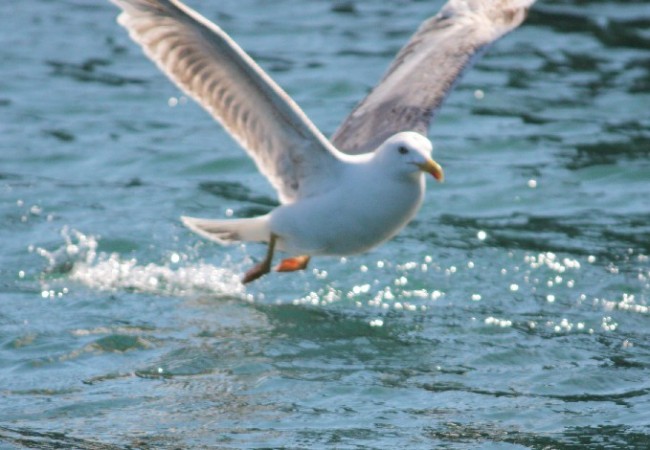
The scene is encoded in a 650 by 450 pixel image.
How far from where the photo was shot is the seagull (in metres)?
7.31

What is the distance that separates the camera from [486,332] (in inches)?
323

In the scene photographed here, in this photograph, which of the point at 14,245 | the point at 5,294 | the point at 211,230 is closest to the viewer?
the point at 211,230

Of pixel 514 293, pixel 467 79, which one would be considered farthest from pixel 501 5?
pixel 467 79

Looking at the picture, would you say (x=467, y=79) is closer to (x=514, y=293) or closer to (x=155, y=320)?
(x=514, y=293)

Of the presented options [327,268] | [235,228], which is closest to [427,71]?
[235,228]

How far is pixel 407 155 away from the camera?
289 inches

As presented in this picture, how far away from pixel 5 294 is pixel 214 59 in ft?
7.69

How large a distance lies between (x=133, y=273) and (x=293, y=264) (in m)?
1.38

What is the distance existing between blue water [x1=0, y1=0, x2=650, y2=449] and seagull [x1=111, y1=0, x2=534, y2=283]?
2.16 ft

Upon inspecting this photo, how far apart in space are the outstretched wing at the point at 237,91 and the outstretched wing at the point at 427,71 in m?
0.60

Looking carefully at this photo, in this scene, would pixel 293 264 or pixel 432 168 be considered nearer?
pixel 432 168

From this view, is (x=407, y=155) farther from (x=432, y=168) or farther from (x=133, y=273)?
(x=133, y=273)

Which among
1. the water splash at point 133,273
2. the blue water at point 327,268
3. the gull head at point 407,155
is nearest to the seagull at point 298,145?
the gull head at point 407,155

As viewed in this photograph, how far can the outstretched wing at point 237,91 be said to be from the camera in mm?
7203
